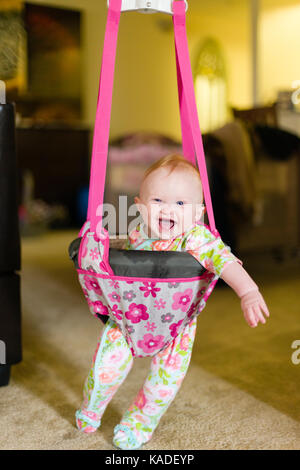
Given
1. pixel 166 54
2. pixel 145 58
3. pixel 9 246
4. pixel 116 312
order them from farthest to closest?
pixel 166 54 → pixel 145 58 → pixel 9 246 → pixel 116 312

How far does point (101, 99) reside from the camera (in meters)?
0.89

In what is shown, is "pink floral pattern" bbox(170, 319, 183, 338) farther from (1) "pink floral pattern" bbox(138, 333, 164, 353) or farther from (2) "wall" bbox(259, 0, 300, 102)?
(2) "wall" bbox(259, 0, 300, 102)

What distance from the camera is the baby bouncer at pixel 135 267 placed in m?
0.87

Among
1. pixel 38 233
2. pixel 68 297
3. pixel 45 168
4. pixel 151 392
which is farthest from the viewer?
pixel 45 168

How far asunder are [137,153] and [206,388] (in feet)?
8.48

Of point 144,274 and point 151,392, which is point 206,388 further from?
point 144,274

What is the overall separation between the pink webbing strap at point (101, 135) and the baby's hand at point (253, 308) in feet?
0.89

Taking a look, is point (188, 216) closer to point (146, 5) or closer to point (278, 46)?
point (146, 5)

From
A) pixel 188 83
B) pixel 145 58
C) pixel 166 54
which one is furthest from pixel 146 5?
pixel 166 54

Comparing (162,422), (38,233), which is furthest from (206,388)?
(38,233)

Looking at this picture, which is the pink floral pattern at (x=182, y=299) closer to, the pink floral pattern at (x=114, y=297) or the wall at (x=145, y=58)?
the pink floral pattern at (x=114, y=297)

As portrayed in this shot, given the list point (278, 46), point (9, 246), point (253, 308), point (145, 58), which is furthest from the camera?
point (145, 58)

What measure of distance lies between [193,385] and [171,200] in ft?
1.77

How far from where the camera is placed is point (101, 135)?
90 cm
